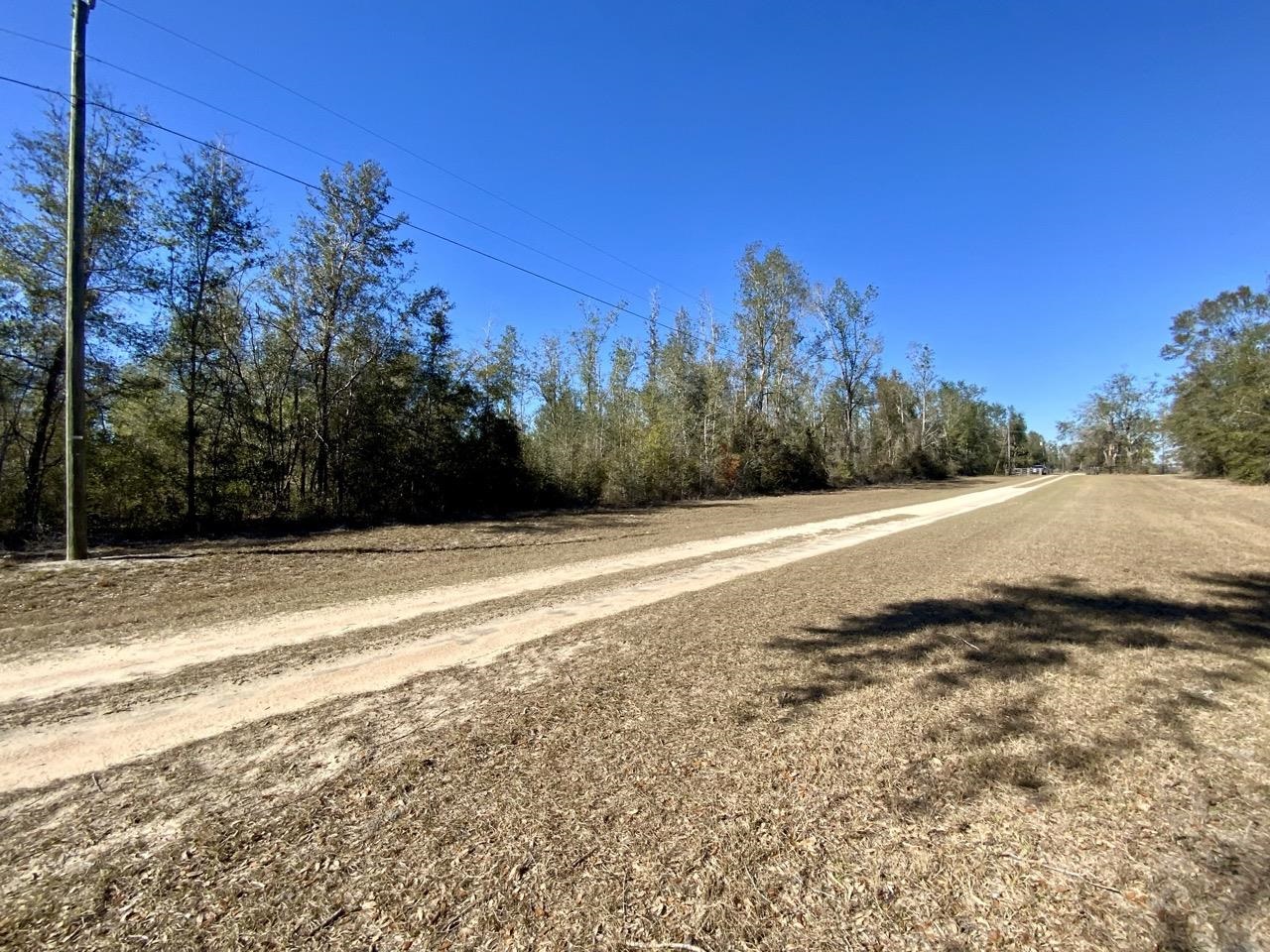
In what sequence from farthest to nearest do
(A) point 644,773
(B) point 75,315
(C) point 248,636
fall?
(B) point 75,315, (C) point 248,636, (A) point 644,773

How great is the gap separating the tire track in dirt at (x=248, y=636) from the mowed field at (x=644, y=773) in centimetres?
5

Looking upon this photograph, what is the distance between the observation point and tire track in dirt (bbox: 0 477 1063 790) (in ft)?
10.3

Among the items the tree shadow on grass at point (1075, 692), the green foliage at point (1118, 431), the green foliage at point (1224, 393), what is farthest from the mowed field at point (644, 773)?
the green foliage at point (1118, 431)

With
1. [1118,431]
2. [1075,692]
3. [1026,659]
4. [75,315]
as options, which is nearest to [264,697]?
[1075,692]

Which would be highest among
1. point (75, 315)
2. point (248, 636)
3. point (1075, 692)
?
point (75, 315)

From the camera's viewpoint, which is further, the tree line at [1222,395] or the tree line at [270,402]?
the tree line at [1222,395]

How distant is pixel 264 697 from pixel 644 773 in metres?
2.92

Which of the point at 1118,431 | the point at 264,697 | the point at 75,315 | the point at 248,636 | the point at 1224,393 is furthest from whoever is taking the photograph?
the point at 1118,431

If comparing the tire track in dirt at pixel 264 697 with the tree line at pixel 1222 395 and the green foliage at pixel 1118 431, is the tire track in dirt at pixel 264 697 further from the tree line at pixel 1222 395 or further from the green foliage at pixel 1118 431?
the green foliage at pixel 1118 431

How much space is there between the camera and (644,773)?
285 centimetres

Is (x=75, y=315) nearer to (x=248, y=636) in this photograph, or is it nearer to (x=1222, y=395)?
(x=248, y=636)

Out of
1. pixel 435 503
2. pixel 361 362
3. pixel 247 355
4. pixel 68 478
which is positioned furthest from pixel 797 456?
pixel 68 478

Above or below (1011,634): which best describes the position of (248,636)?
above

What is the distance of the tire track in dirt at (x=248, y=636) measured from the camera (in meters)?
4.42
